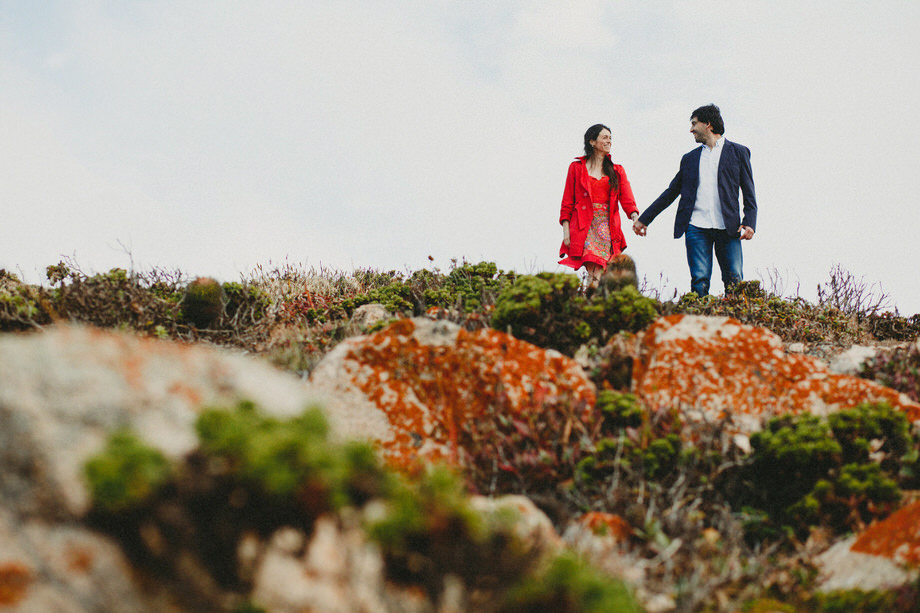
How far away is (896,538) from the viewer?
254 cm

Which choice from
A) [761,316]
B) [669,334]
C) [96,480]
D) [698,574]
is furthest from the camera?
[761,316]

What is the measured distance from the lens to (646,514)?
112 inches

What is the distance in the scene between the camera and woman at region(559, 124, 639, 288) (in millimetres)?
9055

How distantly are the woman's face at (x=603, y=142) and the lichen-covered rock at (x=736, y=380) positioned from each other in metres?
5.92

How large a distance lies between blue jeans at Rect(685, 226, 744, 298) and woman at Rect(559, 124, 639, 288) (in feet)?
3.15

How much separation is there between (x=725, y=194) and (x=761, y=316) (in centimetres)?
245

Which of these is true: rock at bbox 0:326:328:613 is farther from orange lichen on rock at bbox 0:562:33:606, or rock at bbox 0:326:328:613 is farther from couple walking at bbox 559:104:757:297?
couple walking at bbox 559:104:757:297

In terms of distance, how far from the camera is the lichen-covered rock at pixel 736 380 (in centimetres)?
341

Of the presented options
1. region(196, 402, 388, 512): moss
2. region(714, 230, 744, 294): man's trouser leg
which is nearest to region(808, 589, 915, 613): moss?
region(196, 402, 388, 512): moss

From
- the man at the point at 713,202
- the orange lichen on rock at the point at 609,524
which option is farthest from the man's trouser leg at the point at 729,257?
the orange lichen on rock at the point at 609,524

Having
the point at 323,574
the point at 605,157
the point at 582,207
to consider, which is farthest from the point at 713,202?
the point at 323,574

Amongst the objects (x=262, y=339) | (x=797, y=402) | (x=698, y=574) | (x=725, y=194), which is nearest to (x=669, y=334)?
(x=797, y=402)

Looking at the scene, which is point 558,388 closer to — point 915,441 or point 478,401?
point 478,401

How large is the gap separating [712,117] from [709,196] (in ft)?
3.97
